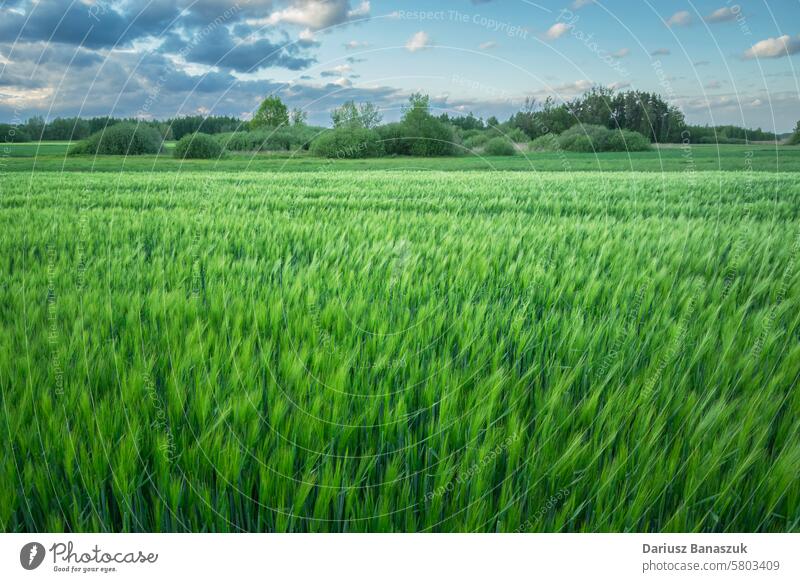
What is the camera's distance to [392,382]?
142 centimetres

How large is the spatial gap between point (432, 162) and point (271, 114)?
11.1 ft

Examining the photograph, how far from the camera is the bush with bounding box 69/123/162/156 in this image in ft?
8.12

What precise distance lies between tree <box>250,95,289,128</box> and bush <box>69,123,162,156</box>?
511 mm

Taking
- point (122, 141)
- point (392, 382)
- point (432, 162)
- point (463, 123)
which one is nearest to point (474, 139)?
point (463, 123)

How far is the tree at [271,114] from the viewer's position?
7.29 ft

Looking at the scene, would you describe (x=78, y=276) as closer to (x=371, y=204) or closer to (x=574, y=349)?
(x=574, y=349)

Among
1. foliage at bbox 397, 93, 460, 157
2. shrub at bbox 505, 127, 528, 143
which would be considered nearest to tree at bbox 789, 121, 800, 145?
shrub at bbox 505, 127, 528, 143

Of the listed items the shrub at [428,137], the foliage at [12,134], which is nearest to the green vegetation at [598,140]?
the shrub at [428,137]

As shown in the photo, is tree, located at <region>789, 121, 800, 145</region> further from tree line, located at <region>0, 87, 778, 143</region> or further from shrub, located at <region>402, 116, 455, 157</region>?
shrub, located at <region>402, 116, 455, 157</region>

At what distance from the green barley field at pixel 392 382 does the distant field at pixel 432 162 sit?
289mm

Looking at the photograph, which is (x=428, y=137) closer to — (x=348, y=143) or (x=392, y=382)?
(x=348, y=143)

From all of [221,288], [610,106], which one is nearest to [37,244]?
[221,288]

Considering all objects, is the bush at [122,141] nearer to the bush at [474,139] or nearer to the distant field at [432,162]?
the distant field at [432,162]
